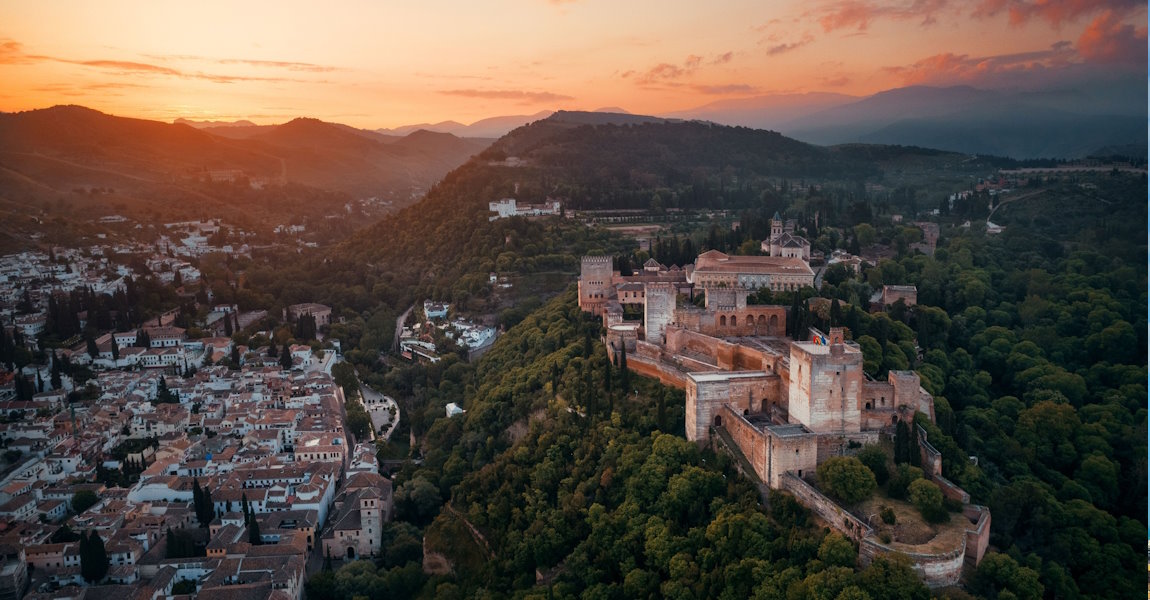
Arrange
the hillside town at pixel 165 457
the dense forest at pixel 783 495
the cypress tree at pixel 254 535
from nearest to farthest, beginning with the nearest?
the dense forest at pixel 783 495
the hillside town at pixel 165 457
the cypress tree at pixel 254 535

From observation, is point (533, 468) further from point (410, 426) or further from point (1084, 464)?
point (1084, 464)

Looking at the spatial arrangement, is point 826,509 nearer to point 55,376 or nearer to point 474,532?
point 474,532

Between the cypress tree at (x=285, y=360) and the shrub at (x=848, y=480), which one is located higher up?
the shrub at (x=848, y=480)

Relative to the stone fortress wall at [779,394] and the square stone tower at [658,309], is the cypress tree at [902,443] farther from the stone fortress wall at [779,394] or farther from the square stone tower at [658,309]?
the square stone tower at [658,309]

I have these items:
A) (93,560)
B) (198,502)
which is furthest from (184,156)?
(93,560)

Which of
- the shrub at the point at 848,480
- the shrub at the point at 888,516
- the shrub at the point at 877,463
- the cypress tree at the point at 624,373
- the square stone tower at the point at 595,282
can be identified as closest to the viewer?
the shrub at the point at 888,516

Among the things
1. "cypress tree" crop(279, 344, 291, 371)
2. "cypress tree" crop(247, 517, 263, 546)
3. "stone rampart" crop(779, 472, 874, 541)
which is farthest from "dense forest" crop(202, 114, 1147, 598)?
"cypress tree" crop(279, 344, 291, 371)

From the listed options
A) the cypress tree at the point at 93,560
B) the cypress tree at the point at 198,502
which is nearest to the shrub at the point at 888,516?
the cypress tree at the point at 198,502

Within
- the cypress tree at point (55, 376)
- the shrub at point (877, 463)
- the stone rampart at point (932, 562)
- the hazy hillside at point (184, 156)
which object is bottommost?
the cypress tree at point (55, 376)

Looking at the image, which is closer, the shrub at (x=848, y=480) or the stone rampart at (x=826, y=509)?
the stone rampart at (x=826, y=509)
